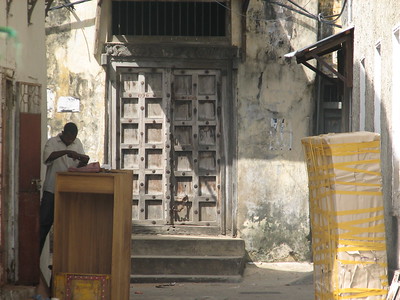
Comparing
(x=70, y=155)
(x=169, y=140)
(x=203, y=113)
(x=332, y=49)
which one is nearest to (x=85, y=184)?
(x=70, y=155)

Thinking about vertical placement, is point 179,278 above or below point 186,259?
below

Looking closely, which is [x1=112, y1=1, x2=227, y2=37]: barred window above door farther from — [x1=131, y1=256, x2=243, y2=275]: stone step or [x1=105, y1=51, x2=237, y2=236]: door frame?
[x1=131, y1=256, x2=243, y2=275]: stone step

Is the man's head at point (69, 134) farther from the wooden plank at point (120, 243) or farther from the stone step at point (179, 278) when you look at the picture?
the stone step at point (179, 278)

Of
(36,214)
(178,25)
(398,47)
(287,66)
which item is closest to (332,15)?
(287,66)

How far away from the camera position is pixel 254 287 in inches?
488

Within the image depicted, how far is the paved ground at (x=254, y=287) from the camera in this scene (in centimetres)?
1140

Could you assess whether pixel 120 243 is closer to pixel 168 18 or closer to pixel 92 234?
pixel 92 234

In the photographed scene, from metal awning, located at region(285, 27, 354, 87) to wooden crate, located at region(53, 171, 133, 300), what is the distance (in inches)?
169

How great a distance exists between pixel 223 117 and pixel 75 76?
243 centimetres

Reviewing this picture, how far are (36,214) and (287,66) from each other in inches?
216

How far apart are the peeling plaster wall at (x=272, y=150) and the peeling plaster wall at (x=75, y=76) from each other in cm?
226

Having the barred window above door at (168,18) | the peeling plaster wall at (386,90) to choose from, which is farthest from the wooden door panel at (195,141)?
the peeling plaster wall at (386,90)

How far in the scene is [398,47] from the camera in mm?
9773

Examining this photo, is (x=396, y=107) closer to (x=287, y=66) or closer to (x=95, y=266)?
(x=95, y=266)
